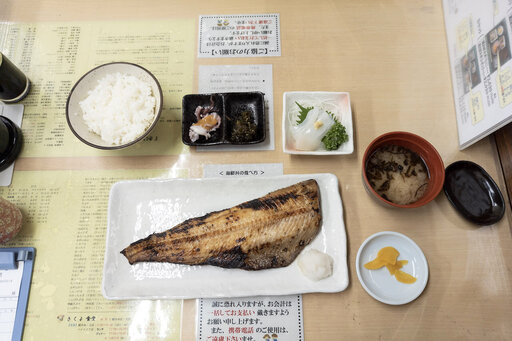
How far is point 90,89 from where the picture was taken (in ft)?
6.59

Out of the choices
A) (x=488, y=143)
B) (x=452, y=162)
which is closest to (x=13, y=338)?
(x=452, y=162)

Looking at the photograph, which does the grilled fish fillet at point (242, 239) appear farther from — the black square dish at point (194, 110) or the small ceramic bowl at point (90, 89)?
the small ceramic bowl at point (90, 89)

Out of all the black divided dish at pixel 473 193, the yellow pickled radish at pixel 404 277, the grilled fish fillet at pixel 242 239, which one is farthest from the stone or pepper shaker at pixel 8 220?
the black divided dish at pixel 473 193

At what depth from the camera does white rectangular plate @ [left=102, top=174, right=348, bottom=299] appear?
1.79m

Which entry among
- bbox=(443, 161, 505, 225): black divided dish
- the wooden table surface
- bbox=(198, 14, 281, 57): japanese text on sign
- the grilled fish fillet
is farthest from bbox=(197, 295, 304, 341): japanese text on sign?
bbox=(198, 14, 281, 57): japanese text on sign

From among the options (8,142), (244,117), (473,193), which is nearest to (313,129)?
(244,117)

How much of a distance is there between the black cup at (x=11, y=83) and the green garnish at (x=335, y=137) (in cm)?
215

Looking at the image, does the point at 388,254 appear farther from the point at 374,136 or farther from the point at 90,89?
the point at 90,89

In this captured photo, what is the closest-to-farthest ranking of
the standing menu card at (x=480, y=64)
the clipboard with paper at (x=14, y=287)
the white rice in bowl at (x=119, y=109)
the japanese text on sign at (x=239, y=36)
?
the standing menu card at (x=480, y=64), the clipboard with paper at (x=14, y=287), the white rice in bowl at (x=119, y=109), the japanese text on sign at (x=239, y=36)

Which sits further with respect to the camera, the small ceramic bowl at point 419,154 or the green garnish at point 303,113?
the green garnish at point 303,113

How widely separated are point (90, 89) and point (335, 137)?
1637 millimetres

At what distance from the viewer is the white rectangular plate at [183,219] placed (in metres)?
1.79

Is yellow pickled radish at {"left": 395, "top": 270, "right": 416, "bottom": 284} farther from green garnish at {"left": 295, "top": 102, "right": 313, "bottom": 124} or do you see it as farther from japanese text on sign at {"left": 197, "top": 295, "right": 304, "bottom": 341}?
green garnish at {"left": 295, "top": 102, "right": 313, "bottom": 124}

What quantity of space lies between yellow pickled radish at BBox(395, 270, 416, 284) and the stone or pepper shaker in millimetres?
2331
